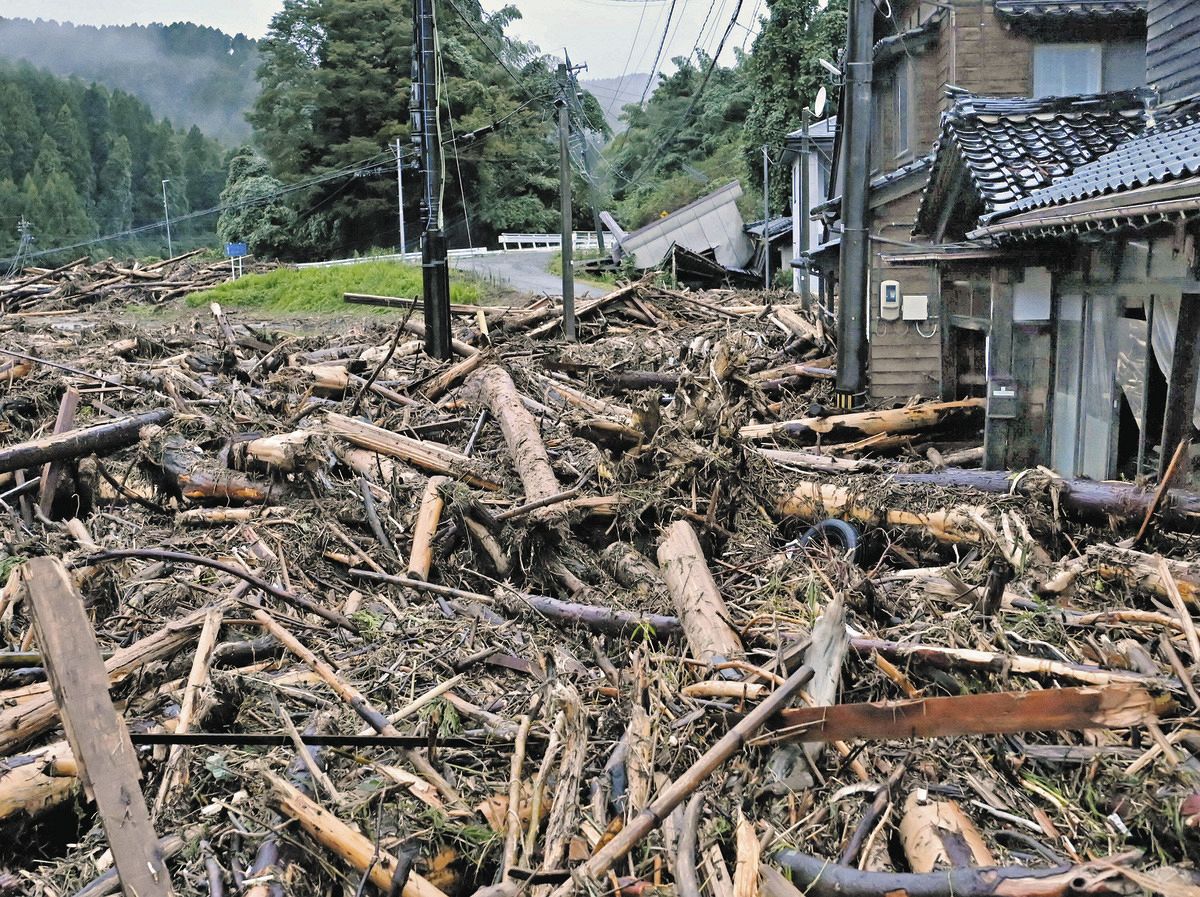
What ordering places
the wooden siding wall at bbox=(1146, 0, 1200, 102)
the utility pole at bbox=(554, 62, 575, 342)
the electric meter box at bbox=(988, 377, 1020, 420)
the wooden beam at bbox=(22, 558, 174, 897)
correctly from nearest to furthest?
the wooden beam at bbox=(22, 558, 174, 897), the electric meter box at bbox=(988, 377, 1020, 420), the wooden siding wall at bbox=(1146, 0, 1200, 102), the utility pole at bbox=(554, 62, 575, 342)

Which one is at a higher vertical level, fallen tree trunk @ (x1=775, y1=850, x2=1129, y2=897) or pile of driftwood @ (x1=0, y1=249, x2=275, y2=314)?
pile of driftwood @ (x1=0, y1=249, x2=275, y2=314)

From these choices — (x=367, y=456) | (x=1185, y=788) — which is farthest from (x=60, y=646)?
(x=367, y=456)

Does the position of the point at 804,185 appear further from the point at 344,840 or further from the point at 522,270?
the point at 344,840

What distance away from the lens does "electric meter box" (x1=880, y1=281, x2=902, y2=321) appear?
15188mm

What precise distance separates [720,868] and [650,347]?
1344 cm

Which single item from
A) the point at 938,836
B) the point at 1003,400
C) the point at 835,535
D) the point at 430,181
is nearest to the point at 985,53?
the point at 1003,400

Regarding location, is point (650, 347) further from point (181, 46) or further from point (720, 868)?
point (181, 46)

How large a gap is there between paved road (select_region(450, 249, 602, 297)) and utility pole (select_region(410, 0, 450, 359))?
10436 millimetres

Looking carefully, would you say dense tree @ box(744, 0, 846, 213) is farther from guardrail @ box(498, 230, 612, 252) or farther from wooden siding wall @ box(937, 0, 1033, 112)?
wooden siding wall @ box(937, 0, 1033, 112)

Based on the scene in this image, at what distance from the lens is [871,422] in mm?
10859

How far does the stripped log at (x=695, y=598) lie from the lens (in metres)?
5.21

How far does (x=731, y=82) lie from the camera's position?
54969mm

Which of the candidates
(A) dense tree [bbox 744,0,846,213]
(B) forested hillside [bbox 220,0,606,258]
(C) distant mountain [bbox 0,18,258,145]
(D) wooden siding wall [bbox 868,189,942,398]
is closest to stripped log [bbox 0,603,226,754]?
(D) wooden siding wall [bbox 868,189,942,398]

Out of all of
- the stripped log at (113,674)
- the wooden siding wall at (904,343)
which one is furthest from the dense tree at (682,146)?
the stripped log at (113,674)
